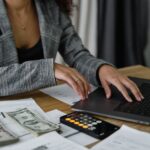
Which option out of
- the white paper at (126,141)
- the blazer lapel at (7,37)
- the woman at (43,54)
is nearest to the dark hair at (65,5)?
the woman at (43,54)

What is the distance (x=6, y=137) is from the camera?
0.71 m

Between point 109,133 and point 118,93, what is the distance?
0.94 feet

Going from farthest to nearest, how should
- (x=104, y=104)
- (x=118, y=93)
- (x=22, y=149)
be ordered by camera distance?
1. (x=118, y=93)
2. (x=104, y=104)
3. (x=22, y=149)

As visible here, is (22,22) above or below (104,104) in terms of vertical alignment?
above

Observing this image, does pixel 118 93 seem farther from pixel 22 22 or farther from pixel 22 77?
pixel 22 22

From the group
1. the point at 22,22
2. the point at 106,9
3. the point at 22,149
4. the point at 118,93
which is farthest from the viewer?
the point at 106,9

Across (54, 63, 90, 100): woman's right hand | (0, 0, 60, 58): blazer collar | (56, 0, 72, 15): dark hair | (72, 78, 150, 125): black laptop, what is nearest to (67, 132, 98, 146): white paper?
(72, 78, 150, 125): black laptop

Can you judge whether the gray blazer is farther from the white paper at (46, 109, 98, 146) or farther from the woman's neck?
the white paper at (46, 109, 98, 146)

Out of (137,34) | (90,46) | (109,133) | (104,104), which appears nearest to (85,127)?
(109,133)

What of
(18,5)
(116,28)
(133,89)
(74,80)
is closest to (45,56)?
(18,5)

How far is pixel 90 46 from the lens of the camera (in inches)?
91.9

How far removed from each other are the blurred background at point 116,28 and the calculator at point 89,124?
149 centimetres

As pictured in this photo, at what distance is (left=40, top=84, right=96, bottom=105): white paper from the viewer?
40.2 inches

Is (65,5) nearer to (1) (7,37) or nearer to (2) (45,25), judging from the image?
(2) (45,25)
